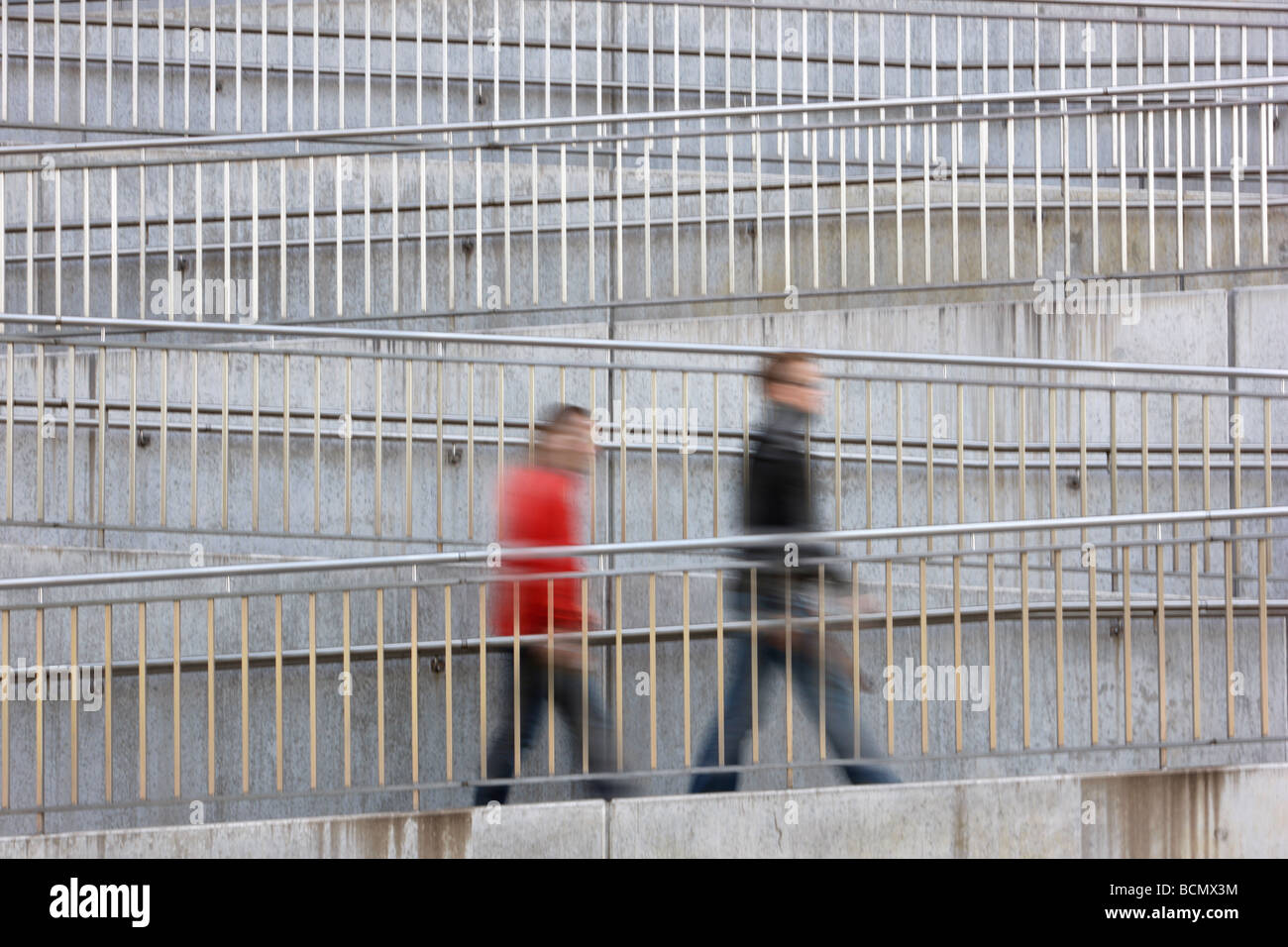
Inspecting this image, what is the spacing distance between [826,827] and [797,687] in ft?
1.82

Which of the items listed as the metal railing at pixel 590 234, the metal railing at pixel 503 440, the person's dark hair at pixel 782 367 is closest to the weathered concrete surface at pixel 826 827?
the person's dark hair at pixel 782 367

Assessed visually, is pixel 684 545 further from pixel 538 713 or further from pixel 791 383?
pixel 538 713

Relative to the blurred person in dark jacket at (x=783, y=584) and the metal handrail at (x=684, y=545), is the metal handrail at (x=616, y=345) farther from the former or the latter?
the metal handrail at (x=684, y=545)

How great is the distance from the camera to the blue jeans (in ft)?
16.0

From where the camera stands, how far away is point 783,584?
190 inches

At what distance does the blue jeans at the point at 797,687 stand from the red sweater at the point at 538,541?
69 centimetres

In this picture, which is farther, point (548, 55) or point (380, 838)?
point (548, 55)

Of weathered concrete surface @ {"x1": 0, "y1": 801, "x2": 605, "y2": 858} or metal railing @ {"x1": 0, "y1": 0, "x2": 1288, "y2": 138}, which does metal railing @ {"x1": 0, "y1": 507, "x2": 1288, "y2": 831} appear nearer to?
weathered concrete surface @ {"x1": 0, "y1": 801, "x2": 605, "y2": 858}

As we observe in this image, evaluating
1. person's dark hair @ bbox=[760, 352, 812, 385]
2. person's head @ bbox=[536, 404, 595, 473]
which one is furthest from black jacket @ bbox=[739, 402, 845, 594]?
person's head @ bbox=[536, 404, 595, 473]

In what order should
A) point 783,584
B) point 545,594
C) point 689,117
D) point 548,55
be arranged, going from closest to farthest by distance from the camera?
1. point 783,584
2. point 545,594
3. point 689,117
4. point 548,55

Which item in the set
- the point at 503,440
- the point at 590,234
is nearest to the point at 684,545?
the point at 503,440

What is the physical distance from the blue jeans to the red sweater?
0.69 m

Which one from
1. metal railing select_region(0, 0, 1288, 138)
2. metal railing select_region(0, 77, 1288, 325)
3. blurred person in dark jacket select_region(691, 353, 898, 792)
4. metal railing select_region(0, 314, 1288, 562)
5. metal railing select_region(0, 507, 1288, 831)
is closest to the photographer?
blurred person in dark jacket select_region(691, 353, 898, 792)
